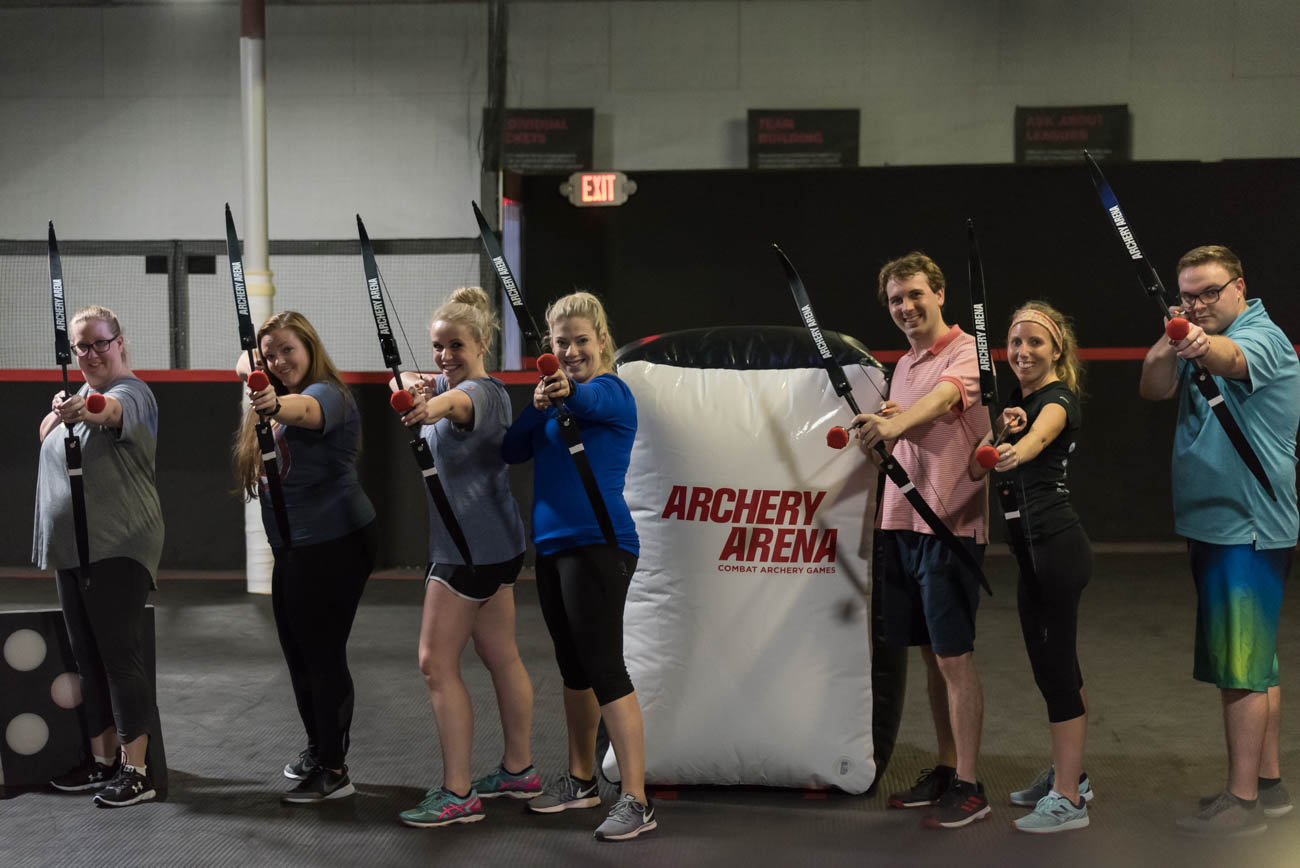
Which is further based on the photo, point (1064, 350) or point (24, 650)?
point (24, 650)

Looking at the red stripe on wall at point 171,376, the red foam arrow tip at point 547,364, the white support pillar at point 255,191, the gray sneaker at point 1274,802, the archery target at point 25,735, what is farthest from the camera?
the red stripe on wall at point 171,376

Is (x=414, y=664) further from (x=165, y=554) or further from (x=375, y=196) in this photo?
(x=375, y=196)

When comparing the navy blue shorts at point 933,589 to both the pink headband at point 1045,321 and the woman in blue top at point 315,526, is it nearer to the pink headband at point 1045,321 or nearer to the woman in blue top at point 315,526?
the pink headband at point 1045,321

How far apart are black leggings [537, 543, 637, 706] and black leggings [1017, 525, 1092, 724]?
95cm

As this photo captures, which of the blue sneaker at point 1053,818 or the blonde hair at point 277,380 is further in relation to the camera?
the blonde hair at point 277,380

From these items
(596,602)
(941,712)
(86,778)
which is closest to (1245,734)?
(941,712)

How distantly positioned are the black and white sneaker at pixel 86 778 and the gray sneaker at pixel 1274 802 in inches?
114

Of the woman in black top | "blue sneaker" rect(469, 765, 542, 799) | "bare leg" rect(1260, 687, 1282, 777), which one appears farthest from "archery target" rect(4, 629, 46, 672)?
"bare leg" rect(1260, 687, 1282, 777)

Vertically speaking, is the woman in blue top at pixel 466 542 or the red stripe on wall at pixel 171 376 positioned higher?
the red stripe on wall at pixel 171 376

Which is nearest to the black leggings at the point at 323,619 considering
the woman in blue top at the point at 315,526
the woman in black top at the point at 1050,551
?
the woman in blue top at the point at 315,526

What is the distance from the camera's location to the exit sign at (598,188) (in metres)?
7.85

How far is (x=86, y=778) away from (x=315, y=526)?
102 cm

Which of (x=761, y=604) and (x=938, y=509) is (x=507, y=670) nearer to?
(x=761, y=604)

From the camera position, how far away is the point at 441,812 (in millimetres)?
2873
